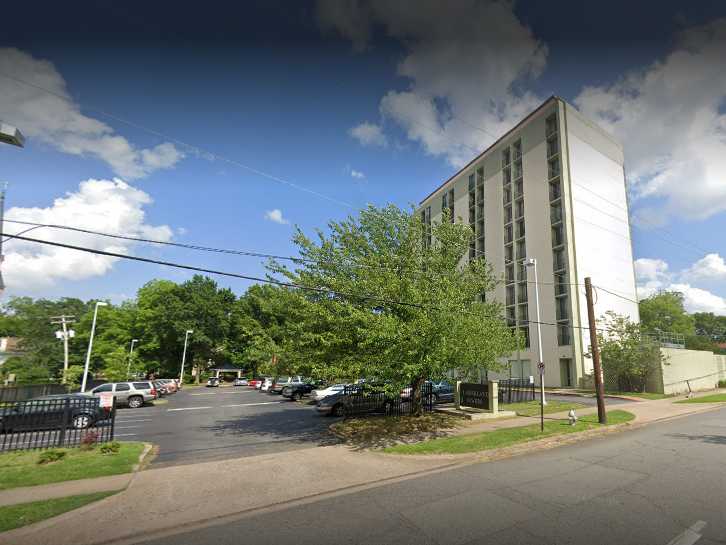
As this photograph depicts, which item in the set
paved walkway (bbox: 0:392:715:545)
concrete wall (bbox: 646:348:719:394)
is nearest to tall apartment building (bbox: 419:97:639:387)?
concrete wall (bbox: 646:348:719:394)

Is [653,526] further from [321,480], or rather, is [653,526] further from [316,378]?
[316,378]

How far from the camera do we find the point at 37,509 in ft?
23.6

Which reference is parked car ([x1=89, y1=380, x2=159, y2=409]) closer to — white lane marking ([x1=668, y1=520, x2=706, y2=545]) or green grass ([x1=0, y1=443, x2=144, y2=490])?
green grass ([x1=0, y1=443, x2=144, y2=490])

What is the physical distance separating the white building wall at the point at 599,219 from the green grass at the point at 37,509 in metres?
41.8

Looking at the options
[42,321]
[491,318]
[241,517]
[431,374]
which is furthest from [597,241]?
[42,321]

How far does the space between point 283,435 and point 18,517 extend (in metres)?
9.13

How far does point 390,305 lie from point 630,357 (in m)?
28.0

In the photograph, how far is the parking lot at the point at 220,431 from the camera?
41.0 feet

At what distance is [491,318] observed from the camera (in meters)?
16.8

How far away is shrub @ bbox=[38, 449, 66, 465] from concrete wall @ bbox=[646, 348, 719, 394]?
39083mm

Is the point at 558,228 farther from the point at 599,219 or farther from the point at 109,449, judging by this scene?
the point at 109,449

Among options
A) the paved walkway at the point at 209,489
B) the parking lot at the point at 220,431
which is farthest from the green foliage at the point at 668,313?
the paved walkway at the point at 209,489

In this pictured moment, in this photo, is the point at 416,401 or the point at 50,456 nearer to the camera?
the point at 50,456

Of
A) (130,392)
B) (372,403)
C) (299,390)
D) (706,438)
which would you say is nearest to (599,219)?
(706,438)
